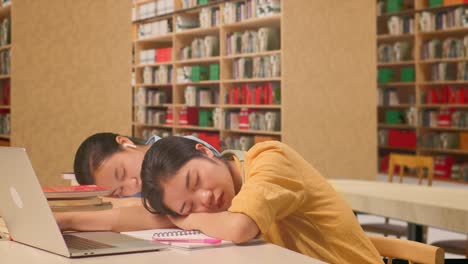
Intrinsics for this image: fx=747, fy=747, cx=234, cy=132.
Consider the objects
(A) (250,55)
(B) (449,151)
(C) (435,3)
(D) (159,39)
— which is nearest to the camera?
(A) (250,55)

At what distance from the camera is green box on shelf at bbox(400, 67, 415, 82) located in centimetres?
1080

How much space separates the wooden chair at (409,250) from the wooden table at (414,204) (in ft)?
3.92

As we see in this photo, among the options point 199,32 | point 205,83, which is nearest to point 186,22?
point 199,32

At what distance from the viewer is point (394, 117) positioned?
11227 mm

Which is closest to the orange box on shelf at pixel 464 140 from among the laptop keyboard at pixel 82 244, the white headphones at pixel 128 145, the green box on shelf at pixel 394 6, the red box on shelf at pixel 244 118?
the green box on shelf at pixel 394 6

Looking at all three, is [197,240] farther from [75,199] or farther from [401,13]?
[401,13]

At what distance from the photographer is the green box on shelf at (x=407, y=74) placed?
425 inches

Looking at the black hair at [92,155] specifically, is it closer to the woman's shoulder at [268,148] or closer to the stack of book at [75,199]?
the stack of book at [75,199]

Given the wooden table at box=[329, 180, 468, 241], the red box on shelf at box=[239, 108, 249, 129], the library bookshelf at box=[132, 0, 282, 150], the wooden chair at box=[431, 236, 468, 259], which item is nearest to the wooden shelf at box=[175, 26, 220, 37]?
the library bookshelf at box=[132, 0, 282, 150]

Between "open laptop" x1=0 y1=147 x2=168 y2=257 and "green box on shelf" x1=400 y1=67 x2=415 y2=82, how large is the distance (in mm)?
9281

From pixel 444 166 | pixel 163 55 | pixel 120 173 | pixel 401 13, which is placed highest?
pixel 401 13

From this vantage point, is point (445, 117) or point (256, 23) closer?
point (256, 23)

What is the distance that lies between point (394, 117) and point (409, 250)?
9373mm

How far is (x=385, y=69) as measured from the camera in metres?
11.4
